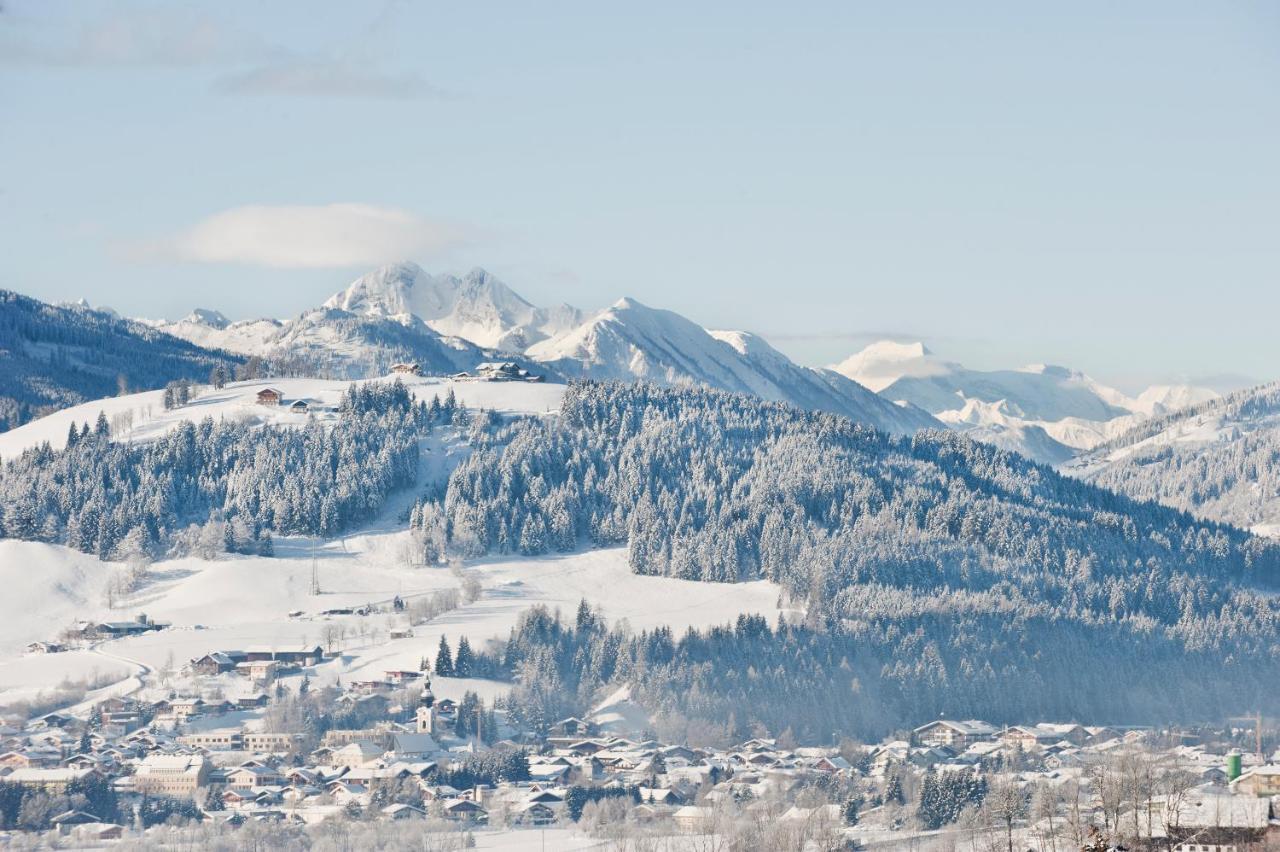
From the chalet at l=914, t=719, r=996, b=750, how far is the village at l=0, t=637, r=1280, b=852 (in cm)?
15

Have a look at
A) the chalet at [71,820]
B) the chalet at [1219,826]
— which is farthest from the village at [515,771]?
the chalet at [1219,826]

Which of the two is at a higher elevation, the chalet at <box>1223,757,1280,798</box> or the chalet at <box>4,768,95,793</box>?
the chalet at <box>1223,757,1280,798</box>

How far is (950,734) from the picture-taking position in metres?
182

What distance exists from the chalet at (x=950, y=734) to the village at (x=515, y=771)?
148 mm

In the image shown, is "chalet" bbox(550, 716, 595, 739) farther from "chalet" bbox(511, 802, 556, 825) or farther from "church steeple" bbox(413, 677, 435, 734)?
"chalet" bbox(511, 802, 556, 825)

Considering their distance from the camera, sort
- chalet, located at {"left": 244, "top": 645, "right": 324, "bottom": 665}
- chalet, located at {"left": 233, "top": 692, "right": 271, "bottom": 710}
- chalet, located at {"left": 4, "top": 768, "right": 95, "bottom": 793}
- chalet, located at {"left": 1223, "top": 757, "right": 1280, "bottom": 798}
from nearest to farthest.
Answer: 1. chalet, located at {"left": 1223, "top": 757, "right": 1280, "bottom": 798}
2. chalet, located at {"left": 4, "top": 768, "right": 95, "bottom": 793}
3. chalet, located at {"left": 233, "top": 692, "right": 271, "bottom": 710}
4. chalet, located at {"left": 244, "top": 645, "right": 324, "bottom": 665}

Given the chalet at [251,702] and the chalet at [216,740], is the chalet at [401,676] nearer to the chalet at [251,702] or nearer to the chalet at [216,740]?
the chalet at [251,702]

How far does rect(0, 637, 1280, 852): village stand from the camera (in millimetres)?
143000

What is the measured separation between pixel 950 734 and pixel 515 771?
34697mm

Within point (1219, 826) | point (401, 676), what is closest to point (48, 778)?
point (401, 676)

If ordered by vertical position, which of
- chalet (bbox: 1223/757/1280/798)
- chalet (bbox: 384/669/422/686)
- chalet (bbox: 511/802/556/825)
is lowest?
chalet (bbox: 511/802/556/825)

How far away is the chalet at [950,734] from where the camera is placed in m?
181

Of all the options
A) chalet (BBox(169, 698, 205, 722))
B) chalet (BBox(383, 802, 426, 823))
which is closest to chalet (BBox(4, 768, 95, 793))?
chalet (BBox(383, 802, 426, 823))

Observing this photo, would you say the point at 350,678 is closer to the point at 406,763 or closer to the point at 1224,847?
the point at 406,763
